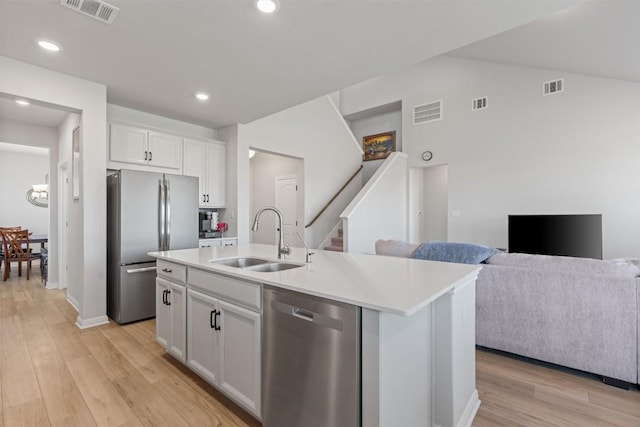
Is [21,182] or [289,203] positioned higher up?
[21,182]

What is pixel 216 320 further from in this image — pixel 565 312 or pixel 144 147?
pixel 144 147

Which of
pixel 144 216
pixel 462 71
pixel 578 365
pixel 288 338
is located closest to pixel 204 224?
pixel 144 216

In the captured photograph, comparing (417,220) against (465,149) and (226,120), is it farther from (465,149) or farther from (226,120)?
(226,120)

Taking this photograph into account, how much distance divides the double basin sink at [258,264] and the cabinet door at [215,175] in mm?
2739

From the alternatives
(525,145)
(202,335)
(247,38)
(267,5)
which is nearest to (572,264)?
(202,335)

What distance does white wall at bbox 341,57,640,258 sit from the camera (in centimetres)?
488

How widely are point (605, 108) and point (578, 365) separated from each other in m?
4.92

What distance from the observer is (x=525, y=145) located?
19.0 feet

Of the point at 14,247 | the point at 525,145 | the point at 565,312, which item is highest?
the point at 525,145

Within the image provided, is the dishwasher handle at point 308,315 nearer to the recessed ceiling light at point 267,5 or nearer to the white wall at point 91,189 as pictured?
the recessed ceiling light at point 267,5

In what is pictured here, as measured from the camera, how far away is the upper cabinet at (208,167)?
4562mm

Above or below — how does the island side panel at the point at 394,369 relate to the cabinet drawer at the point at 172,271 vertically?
below

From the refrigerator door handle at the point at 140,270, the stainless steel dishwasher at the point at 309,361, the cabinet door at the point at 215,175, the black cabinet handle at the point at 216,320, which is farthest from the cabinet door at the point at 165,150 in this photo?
the stainless steel dishwasher at the point at 309,361

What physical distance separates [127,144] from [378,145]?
243 inches
